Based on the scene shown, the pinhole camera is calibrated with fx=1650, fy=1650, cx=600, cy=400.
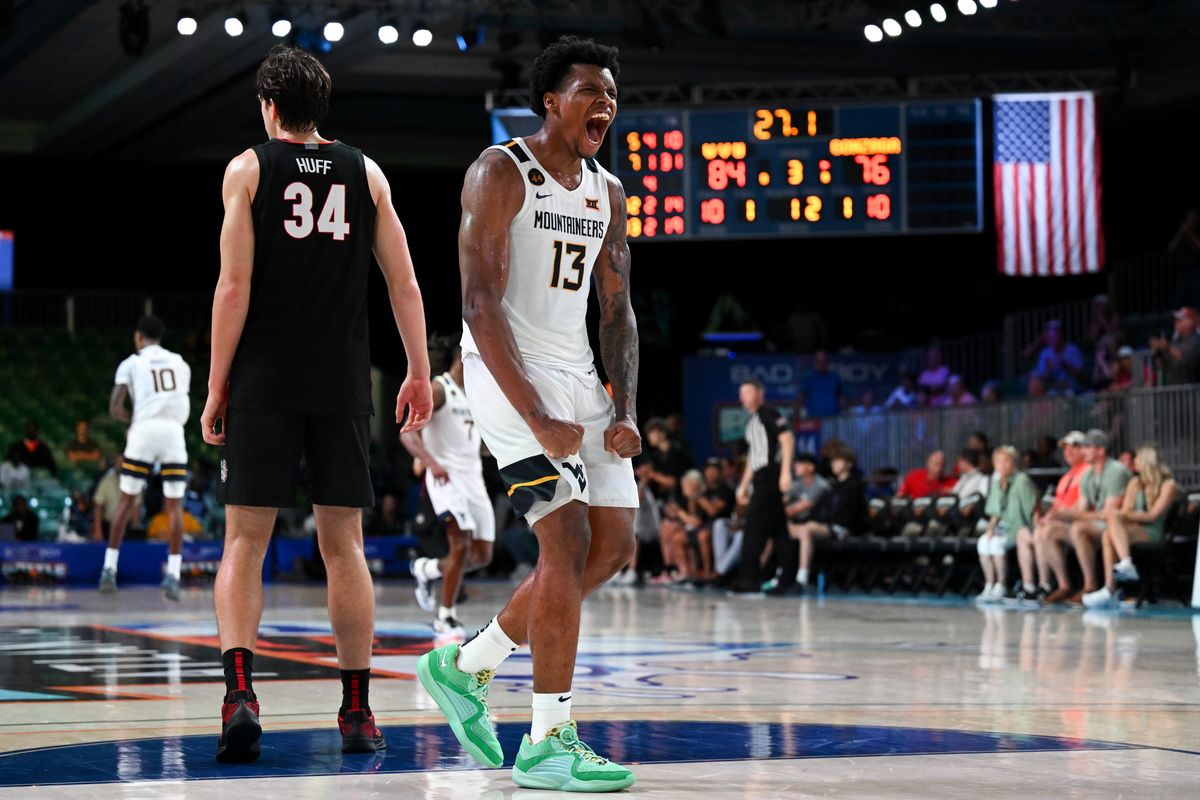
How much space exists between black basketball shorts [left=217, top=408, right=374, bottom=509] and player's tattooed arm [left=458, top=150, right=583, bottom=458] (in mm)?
653

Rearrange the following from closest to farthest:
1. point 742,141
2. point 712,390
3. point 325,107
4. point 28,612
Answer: point 325,107
point 28,612
point 742,141
point 712,390

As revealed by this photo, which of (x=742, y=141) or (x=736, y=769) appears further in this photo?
(x=742, y=141)

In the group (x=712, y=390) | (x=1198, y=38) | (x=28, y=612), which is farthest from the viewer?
(x=712, y=390)

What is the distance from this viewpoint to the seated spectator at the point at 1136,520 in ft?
42.6

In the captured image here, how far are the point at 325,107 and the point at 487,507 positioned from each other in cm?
510

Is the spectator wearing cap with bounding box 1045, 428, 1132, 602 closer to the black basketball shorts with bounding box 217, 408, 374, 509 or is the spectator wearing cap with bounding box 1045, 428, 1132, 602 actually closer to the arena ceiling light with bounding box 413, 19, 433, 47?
the arena ceiling light with bounding box 413, 19, 433, 47

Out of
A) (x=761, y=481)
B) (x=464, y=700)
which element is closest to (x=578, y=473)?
(x=464, y=700)

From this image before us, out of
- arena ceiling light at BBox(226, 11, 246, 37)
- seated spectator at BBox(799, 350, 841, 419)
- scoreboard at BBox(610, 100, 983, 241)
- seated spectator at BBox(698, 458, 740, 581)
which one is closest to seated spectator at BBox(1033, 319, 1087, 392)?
scoreboard at BBox(610, 100, 983, 241)

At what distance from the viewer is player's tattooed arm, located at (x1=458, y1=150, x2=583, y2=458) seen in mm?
4312

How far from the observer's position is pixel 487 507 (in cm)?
979

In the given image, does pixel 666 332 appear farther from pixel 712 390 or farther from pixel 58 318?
pixel 58 318

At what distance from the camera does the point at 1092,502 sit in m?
13.6

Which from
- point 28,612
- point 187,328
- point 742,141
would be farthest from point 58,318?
point 28,612

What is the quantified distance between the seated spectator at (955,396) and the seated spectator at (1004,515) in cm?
414
